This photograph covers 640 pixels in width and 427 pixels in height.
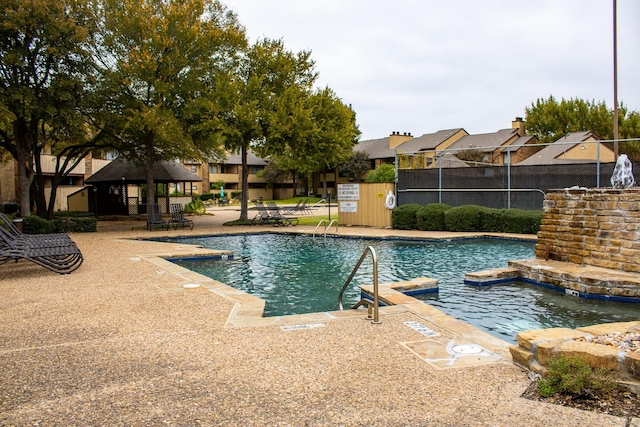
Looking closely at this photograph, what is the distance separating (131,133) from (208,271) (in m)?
13.0

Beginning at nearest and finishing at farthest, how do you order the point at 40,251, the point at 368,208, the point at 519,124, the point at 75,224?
the point at 40,251
the point at 75,224
the point at 368,208
the point at 519,124

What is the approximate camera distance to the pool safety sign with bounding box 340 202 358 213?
2012 centimetres

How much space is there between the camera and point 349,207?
20234 millimetres

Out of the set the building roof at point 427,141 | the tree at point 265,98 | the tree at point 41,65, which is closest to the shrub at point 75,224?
the tree at point 41,65

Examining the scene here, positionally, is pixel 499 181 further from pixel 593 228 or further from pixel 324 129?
pixel 593 228

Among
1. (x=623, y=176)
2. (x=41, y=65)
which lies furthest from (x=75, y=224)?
(x=623, y=176)

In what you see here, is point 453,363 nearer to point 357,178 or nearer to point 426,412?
point 426,412

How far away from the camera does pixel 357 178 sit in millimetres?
51125

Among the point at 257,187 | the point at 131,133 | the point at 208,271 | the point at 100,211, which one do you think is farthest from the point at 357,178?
the point at 208,271

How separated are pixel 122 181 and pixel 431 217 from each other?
17.0 m

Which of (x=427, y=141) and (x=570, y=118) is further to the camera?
(x=427, y=141)

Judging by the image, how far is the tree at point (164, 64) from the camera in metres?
17.7

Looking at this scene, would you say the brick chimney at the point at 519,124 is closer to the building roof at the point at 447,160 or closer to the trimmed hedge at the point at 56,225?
the building roof at the point at 447,160

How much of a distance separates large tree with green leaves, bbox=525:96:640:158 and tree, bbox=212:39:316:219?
32.4 m
